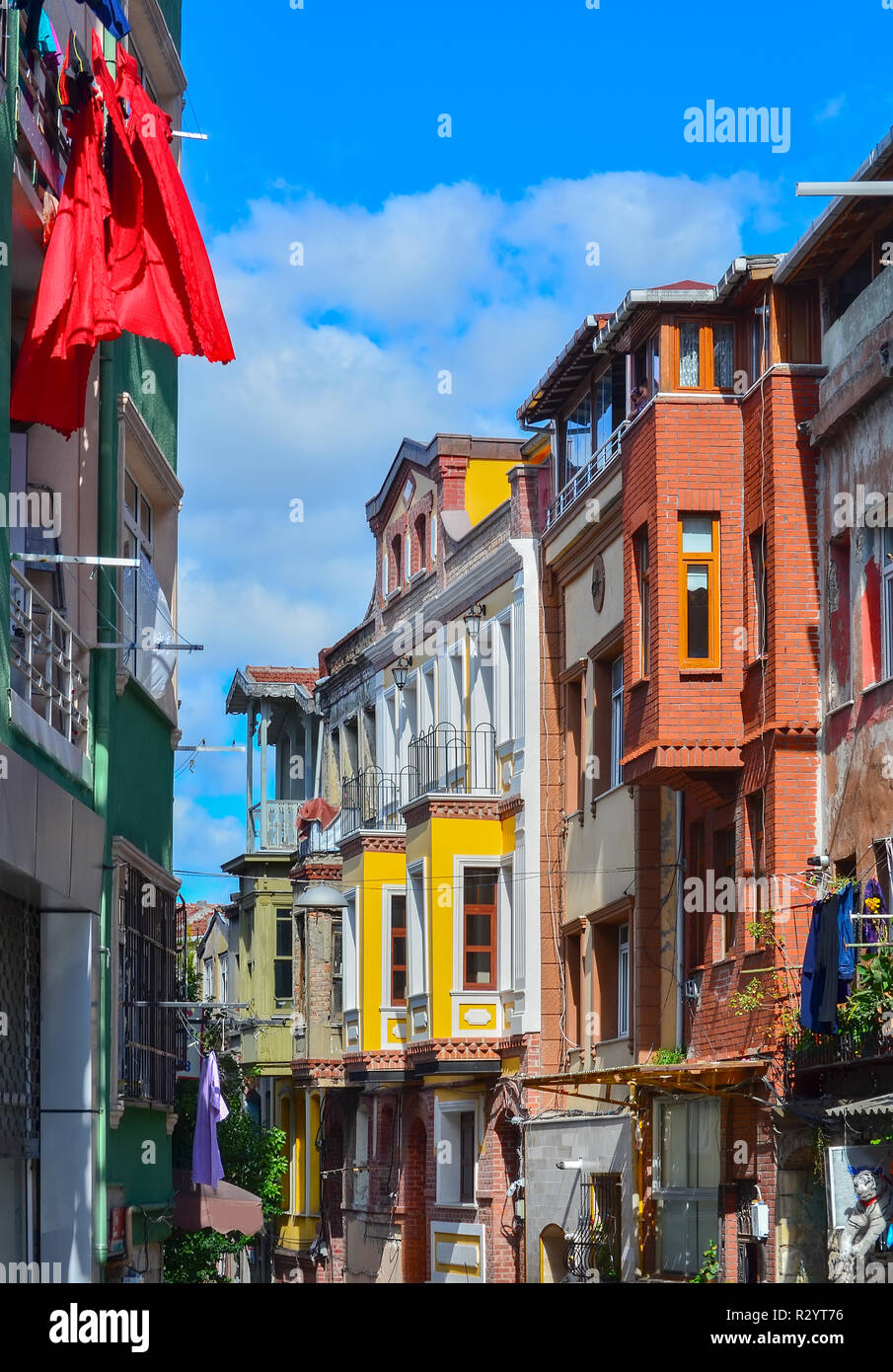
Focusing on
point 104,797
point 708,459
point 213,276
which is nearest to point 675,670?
point 708,459

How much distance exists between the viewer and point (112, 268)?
13.4 meters

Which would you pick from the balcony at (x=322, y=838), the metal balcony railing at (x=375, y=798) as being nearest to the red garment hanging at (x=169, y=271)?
the metal balcony railing at (x=375, y=798)

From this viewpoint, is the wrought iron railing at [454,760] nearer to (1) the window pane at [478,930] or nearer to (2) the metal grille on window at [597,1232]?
(1) the window pane at [478,930]

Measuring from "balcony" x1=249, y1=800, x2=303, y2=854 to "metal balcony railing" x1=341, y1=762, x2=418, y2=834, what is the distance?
23.9 feet

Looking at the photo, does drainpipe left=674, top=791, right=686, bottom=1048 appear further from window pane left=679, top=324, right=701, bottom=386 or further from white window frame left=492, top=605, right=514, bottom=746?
white window frame left=492, top=605, right=514, bottom=746

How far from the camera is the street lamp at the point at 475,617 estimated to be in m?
36.6

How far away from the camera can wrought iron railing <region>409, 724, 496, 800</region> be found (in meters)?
35.7

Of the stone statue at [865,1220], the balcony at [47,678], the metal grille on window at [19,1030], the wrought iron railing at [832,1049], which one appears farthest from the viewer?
the wrought iron railing at [832,1049]

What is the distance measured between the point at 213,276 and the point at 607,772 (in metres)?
18.0

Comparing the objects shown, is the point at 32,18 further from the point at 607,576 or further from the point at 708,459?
the point at 607,576

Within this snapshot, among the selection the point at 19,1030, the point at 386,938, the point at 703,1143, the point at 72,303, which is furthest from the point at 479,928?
the point at 72,303

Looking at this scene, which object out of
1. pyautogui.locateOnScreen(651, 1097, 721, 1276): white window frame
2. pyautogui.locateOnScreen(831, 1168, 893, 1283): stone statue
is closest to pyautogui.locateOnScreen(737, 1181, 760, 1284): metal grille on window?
pyautogui.locateOnScreen(651, 1097, 721, 1276): white window frame

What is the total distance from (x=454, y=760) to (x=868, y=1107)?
20.2 meters

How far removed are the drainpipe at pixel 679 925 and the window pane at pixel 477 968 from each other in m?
8.85
